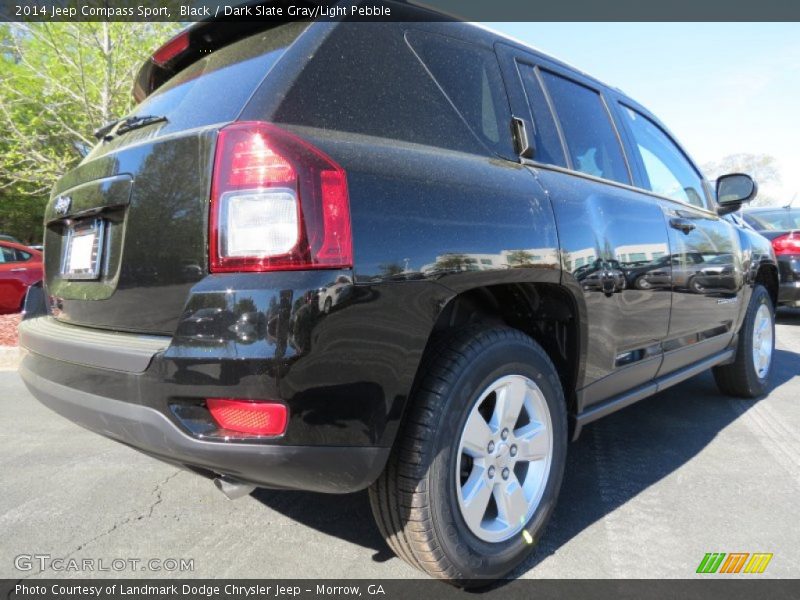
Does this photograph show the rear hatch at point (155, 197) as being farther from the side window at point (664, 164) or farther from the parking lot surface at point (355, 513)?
the side window at point (664, 164)

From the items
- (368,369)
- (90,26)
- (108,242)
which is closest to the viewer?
(368,369)

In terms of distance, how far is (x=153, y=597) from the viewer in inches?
73.4

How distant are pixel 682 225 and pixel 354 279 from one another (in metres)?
2.29

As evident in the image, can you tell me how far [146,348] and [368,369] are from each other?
0.61 metres

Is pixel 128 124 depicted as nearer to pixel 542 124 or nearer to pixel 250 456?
pixel 250 456

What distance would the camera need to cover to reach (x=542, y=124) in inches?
94.9

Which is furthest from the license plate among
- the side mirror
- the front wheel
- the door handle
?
the side mirror

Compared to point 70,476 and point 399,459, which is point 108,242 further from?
point 70,476

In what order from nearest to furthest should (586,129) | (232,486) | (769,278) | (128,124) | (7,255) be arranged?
(232,486) < (128,124) < (586,129) < (769,278) < (7,255)

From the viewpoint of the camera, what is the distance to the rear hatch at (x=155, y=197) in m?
→ 1.58

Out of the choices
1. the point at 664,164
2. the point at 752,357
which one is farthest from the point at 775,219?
the point at 664,164

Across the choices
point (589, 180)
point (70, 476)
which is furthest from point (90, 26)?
point (589, 180)

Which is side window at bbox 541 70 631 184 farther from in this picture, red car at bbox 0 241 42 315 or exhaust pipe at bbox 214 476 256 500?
red car at bbox 0 241 42 315

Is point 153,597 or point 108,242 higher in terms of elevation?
point 108,242
